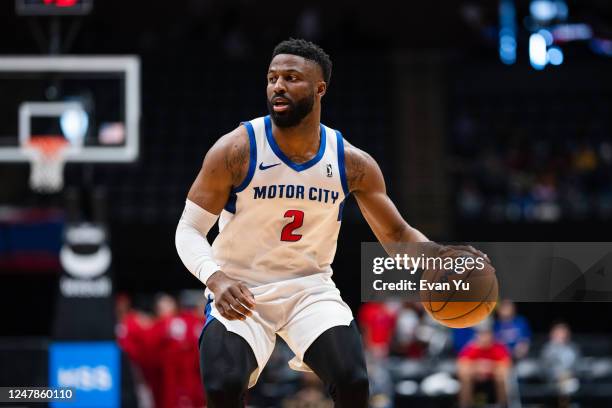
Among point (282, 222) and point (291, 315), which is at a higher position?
point (282, 222)

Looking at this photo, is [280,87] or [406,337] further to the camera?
[406,337]

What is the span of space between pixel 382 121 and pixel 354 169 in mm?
13243

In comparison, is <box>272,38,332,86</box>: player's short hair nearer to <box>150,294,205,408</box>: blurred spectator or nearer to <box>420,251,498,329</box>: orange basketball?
<box>420,251,498,329</box>: orange basketball

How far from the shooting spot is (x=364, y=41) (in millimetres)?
18047

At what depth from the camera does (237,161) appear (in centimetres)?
449

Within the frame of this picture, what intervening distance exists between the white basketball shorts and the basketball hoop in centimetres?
636

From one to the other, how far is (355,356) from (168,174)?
1287 cm

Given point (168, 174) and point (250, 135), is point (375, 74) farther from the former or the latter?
point (250, 135)

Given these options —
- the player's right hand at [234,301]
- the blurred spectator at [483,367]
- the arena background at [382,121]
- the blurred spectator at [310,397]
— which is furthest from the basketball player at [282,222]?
the arena background at [382,121]

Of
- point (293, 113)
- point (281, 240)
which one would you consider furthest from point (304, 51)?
point (281, 240)

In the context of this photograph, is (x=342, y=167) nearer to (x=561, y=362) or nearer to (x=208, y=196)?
(x=208, y=196)

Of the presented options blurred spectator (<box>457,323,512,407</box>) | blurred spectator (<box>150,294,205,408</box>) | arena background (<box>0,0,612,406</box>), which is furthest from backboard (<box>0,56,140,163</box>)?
blurred spectator (<box>457,323,512,407</box>)

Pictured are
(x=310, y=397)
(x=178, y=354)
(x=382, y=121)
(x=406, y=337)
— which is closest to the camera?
(x=310, y=397)

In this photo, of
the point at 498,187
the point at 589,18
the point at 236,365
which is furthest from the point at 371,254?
the point at 589,18
